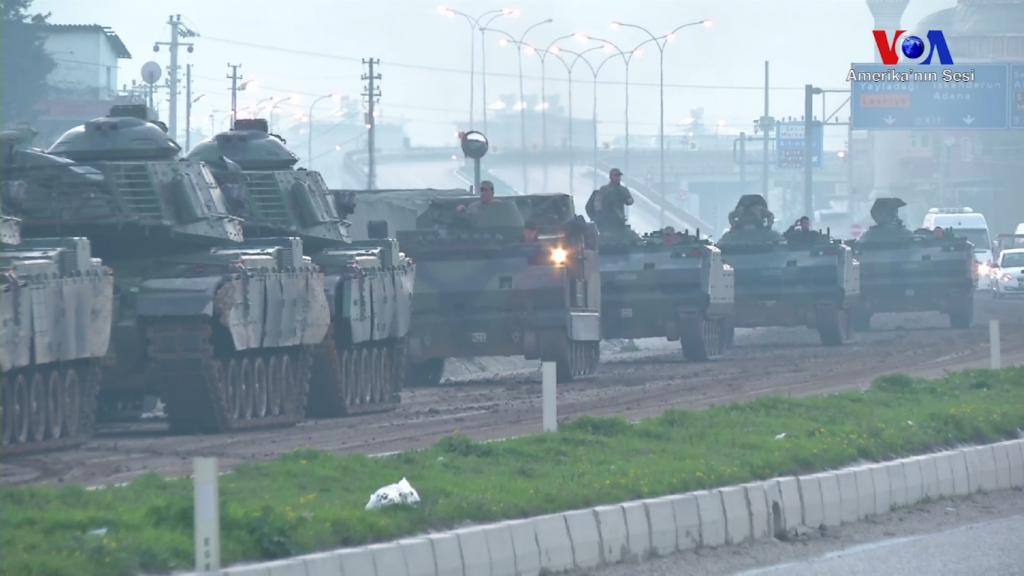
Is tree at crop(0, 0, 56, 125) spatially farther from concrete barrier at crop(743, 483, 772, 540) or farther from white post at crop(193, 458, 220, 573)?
white post at crop(193, 458, 220, 573)

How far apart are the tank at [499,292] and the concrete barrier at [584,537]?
1494cm

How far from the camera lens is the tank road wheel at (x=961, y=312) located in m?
38.8

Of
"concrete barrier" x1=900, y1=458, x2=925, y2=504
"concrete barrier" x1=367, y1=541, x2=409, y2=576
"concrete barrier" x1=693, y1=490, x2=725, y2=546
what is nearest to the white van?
"concrete barrier" x1=900, y1=458, x2=925, y2=504

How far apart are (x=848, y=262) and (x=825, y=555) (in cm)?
2367

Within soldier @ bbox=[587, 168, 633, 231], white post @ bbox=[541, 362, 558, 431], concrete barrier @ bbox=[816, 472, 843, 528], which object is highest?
soldier @ bbox=[587, 168, 633, 231]

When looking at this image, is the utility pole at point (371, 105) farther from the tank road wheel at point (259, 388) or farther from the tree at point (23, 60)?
the tank road wheel at point (259, 388)

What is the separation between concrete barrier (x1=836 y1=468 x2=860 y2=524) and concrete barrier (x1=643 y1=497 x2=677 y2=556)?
6.44 ft

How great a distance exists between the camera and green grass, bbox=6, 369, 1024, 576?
9.47 m

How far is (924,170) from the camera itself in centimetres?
10444

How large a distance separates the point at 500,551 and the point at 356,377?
12733mm

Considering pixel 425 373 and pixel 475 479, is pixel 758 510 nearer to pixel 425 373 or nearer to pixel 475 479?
pixel 475 479

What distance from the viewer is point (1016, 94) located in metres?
56.4

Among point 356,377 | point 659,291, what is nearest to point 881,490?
point 356,377

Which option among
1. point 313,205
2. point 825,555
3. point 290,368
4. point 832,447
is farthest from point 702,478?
point 313,205
